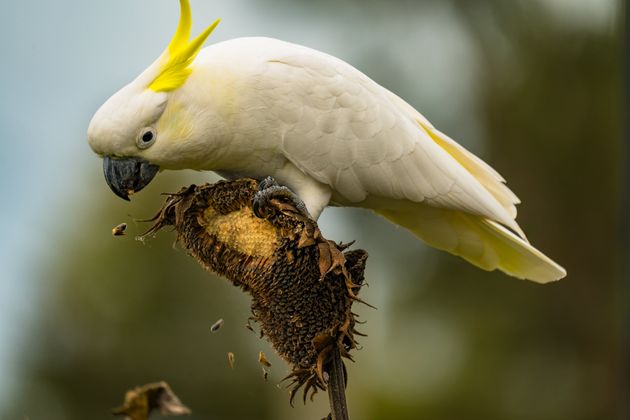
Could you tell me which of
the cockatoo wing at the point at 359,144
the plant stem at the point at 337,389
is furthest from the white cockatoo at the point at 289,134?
the plant stem at the point at 337,389

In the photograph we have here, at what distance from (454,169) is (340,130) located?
1.08 feet

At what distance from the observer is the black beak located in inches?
85.7

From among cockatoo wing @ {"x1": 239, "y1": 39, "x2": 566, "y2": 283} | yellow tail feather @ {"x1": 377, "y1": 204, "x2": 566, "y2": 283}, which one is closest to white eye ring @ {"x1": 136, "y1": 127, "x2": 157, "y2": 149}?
cockatoo wing @ {"x1": 239, "y1": 39, "x2": 566, "y2": 283}

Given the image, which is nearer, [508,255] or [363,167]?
[363,167]

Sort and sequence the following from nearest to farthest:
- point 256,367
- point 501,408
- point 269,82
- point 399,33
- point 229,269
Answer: point 229,269 → point 269,82 → point 256,367 → point 501,408 → point 399,33

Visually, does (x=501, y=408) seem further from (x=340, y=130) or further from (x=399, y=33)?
(x=340, y=130)

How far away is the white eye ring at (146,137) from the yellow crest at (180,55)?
103 mm

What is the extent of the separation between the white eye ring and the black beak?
50mm

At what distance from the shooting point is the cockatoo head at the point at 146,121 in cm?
208

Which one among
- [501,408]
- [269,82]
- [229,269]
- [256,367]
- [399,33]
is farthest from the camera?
[399,33]

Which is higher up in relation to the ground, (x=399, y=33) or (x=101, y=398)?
(x=399, y=33)

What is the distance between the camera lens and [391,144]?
90.8 inches

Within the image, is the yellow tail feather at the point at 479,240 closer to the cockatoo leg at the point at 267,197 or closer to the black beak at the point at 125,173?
the cockatoo leg at the point at 267,197

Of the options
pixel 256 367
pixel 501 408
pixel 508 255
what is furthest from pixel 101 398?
pixel 508 255
